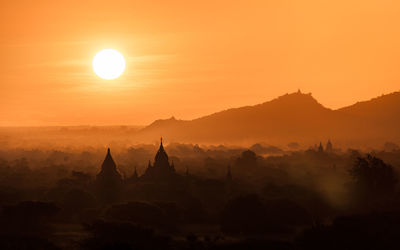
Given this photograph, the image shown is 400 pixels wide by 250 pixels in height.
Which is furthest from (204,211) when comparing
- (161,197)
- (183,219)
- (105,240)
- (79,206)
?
(105,240)

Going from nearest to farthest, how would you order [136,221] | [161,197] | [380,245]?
[380,245] < [136,221] < [161,197]

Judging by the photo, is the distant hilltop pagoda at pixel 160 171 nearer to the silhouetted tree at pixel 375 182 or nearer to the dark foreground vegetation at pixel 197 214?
the dark foreground vegetation at pixel 197 214

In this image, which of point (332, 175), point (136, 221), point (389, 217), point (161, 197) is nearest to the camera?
point (389, 217)

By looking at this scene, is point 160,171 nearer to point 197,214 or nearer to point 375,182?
point 197,214

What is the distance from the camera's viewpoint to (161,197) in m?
114

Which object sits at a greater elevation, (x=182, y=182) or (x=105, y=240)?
(x=182, y=182)

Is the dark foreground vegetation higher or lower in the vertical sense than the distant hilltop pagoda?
lower

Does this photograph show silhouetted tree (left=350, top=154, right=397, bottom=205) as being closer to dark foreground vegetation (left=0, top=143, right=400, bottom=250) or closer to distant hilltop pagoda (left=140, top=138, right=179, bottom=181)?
dark foreground vegetation (left=0, top=143, right=400, bottom=250)

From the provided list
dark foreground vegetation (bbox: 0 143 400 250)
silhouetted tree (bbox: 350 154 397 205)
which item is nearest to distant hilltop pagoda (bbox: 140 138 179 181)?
dark foreground vegetation (bbox: 0 143 400 250)

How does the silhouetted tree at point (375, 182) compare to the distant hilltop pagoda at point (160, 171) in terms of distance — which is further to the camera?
the distant hilltop pagoda at point (160, 171)

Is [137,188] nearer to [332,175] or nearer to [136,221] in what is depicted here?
[136,221]

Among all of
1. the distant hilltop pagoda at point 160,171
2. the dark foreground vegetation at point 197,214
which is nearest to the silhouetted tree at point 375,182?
the dark foreground vegetation at point 197,214

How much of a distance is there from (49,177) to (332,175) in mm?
75647

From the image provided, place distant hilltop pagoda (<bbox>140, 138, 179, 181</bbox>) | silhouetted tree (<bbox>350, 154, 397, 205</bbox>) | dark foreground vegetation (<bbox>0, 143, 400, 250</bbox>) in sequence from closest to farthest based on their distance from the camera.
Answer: dark foreground vegetation (<bbox>0, 143, 400, 250</bbox>), silhouetted tree (<bbox>350, 154, 397, 205</bbox>), distant hilltop pagoda (<bbox>140, 138, 179, 181</bbox>)
